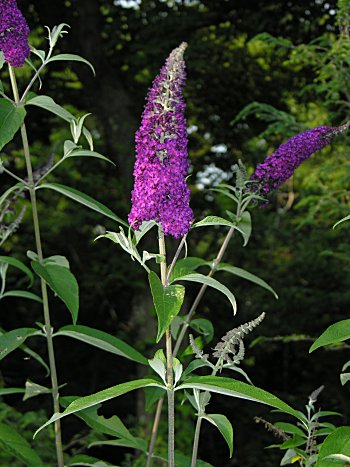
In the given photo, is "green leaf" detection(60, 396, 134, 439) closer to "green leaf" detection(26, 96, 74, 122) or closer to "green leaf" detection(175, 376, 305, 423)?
"green leaf" detection(175, 376, 305, 423)

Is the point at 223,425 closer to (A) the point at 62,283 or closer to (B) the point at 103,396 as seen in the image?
(B) the point at 103,396

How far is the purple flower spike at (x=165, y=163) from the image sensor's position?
1645 mm

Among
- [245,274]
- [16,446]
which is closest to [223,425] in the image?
[245,274]

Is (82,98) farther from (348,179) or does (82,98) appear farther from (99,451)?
(348,179)

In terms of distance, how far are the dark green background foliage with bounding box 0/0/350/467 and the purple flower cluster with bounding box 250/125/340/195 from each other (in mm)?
4565

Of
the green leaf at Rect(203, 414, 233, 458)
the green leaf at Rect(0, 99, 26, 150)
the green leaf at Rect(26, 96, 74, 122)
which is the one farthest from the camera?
the green leaf at Rect(26, 96, 74, 122)

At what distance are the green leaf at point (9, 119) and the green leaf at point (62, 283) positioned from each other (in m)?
0.43

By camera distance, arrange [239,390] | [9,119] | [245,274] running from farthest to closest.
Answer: [245,274], [9,119], [239,390]

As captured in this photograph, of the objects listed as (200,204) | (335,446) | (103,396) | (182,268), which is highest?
(182,268)

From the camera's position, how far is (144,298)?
7.50 metres

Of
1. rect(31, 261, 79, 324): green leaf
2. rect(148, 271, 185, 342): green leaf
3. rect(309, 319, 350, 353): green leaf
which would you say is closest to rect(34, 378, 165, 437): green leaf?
rect(148, 271, 185, 342): green leaf

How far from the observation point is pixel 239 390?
4.99 ft

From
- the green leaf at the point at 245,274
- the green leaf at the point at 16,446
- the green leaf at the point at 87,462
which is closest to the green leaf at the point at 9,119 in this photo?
the green leaf at the point at 245,274

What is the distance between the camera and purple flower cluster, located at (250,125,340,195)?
2.11 meters
